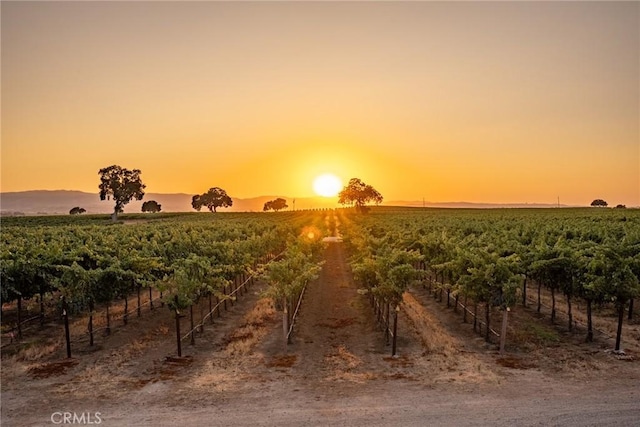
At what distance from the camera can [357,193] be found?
19312 cm

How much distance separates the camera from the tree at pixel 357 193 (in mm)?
193250

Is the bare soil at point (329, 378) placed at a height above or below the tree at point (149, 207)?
below

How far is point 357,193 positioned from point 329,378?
568 ft

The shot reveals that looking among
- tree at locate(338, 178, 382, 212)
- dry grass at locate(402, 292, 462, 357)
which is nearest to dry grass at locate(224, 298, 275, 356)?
dry grass at locate(402, 292, 462, 357)

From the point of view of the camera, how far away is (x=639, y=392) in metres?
19.1

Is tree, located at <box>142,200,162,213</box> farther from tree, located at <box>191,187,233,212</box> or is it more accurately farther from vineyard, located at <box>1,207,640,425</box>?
vineyard, located at <box>1,207,640,425</box>

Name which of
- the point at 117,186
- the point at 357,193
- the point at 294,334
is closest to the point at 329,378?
the point at 294,334

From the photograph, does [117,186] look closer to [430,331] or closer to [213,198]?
[213,198]

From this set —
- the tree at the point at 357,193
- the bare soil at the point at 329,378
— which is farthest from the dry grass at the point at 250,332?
the tree at the point at 357,193

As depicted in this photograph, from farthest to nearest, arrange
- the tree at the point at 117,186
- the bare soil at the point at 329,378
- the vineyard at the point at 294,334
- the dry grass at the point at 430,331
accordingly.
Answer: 1. the tree at the point at 117,186
2. the dry grass at the point at 430,331
3. the vineyard at the point at 294,334
4. the bare soil at the point at 329,378

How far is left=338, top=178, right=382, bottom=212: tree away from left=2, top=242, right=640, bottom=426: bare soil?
162 m

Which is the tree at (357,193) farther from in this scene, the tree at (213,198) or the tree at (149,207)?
the tree at (149,207)

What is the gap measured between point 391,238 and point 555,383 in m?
28.8

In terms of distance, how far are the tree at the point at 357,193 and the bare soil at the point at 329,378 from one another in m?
162
